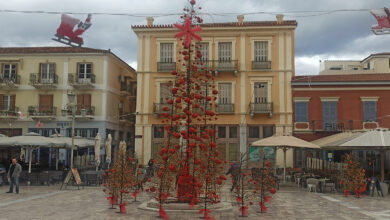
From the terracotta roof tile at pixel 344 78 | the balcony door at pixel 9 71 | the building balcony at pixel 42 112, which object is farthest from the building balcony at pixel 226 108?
the balcony door at pixel 9 71

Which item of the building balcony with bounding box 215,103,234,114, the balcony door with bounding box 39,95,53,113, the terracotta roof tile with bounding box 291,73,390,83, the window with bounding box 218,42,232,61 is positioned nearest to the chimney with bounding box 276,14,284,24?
the window with bounding box 218,42,232,61

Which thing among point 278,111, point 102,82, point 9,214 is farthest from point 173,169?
point 102,82

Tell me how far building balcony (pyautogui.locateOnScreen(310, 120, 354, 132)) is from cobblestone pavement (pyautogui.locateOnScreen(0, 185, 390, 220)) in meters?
11.4

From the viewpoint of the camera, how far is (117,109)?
33.1 meters

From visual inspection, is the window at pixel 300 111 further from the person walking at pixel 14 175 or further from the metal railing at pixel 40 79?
the person walking at pixel 14 175

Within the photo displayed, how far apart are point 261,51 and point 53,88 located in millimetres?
15884

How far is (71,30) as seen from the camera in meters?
19.2

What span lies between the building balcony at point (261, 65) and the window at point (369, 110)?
6969 mm

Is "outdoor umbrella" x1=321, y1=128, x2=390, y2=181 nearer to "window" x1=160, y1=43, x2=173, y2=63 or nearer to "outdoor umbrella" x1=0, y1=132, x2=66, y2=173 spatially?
"outdoor umbrella" x1=0, y1=132, x2=66, y2=173

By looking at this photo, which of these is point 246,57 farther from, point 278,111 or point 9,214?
point 9,214

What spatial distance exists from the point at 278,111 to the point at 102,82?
43.9 feet

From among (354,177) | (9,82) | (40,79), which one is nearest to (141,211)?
(354,177)

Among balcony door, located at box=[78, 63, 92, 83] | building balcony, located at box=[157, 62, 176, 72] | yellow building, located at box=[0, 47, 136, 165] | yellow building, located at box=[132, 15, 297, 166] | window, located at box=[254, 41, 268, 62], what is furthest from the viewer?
balcony door, located at box=[78, 63, 92, 83]

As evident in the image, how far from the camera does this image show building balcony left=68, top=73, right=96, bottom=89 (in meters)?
30.1
